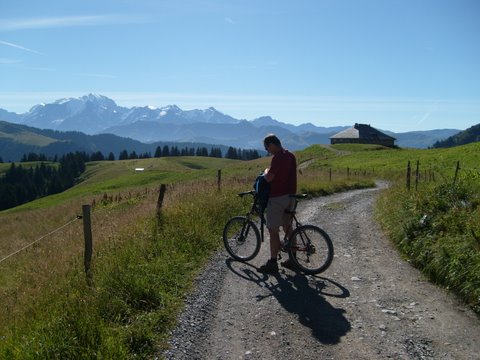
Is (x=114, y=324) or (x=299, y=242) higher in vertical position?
(x=299, y=242)

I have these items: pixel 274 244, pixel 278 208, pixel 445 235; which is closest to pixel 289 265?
pixel 274 244

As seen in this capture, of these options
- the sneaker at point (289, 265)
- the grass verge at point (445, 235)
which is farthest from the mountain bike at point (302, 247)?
the grass verge at point (445, 235)

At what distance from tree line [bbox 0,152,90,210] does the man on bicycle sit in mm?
130045

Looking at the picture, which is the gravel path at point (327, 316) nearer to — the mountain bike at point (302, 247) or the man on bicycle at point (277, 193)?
the mountain bike at point (302, 247)

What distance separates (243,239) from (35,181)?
165m

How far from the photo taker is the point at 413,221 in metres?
10.8

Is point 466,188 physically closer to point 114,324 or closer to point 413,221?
point 413,221

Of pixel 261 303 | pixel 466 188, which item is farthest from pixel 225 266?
pixel 466 188

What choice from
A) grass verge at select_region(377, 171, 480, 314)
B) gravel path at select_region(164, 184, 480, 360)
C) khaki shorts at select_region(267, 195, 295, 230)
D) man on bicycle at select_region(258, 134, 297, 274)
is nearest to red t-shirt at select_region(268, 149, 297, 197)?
man on bicycle at select_region(258, 134, 297, 274)

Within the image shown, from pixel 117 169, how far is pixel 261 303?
466 feet

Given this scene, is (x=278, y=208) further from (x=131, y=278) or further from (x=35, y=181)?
(x=35, y=181)

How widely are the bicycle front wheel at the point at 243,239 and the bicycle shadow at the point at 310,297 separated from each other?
0.36 meters

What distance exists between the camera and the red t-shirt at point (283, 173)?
359 inches

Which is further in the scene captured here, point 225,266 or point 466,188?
point 466,188
